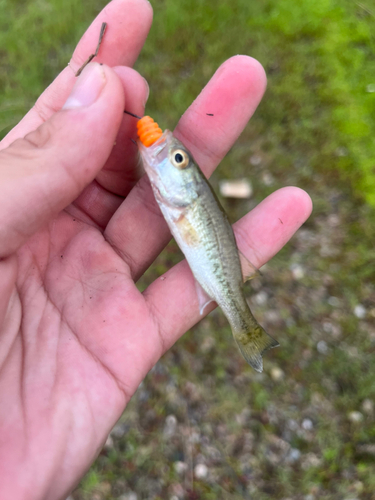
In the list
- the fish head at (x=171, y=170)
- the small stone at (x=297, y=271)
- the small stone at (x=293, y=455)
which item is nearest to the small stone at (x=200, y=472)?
the small stone at (x=293, y=455)

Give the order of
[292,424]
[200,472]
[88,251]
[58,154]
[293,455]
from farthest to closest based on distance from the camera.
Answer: [292,424] < [293,455] < [200,472] < [88,251] < [58,154]

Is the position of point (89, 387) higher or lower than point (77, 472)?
higher

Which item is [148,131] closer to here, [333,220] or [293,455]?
[333,220]

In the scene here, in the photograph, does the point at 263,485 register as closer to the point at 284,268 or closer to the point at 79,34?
the point at 284,268

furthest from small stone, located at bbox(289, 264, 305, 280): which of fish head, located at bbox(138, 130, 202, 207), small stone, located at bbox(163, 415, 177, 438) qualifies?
fish head, located at bbox(138, 130, 202, 207)

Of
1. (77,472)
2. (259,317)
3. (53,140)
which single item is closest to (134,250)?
(53,140)

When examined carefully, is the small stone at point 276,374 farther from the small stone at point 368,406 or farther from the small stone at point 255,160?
the small stone at point 255,160

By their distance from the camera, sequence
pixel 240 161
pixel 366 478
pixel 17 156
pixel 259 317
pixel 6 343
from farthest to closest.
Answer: pixel 240 161 < pixel 259 317 < pixel 366 478 < pixel 6 343 < pixel 17 156

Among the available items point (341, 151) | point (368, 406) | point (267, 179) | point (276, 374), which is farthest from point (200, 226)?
point (341, 151)
